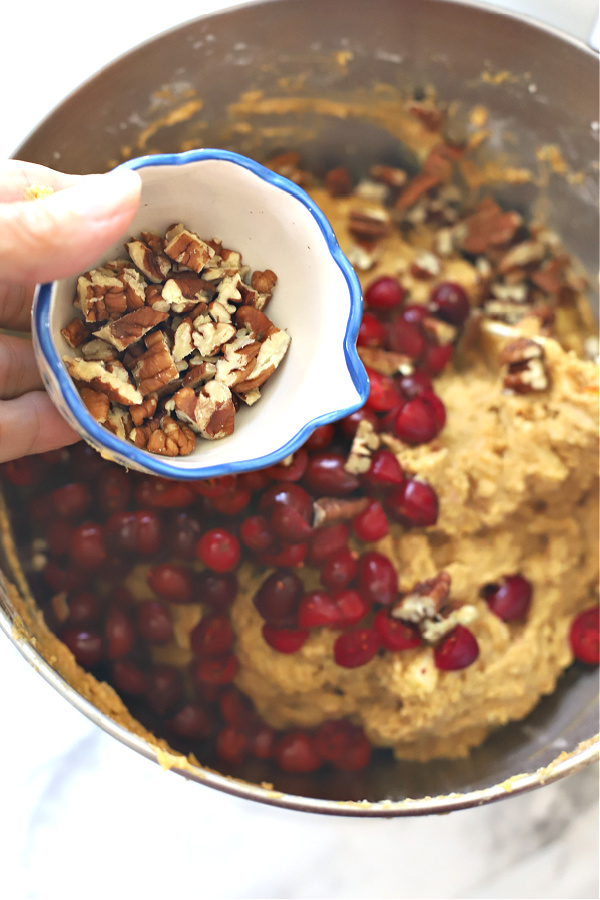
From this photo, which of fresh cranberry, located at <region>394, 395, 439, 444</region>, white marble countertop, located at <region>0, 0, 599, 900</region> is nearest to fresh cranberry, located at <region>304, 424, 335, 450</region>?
fresh cranberry, located at <region>394, 395, 439, 444</region>

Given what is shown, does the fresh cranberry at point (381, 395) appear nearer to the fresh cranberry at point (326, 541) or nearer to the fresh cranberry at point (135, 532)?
the fresh cranberry at point (326, 541)

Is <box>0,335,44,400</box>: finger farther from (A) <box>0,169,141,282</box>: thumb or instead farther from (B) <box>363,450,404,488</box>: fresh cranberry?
(B) <box>363,450,404,488</box>: fresh cranberry

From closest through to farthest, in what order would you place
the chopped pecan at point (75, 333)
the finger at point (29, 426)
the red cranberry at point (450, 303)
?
the chopped pecan at point (75, 333) → the finger at point (29, 426) → the red cranberry at point (450, 303)

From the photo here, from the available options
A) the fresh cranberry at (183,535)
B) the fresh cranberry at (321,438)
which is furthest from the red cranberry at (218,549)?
the fresh cranberry at (321,438)

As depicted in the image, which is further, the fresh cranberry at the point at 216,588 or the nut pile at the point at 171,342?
the fresh cranberry at the point at 216,588

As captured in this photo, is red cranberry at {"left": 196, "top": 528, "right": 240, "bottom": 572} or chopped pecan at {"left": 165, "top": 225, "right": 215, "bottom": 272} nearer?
chopped pecan at {"left": 165, "top": 225, "right": 215, "bottom": 272}

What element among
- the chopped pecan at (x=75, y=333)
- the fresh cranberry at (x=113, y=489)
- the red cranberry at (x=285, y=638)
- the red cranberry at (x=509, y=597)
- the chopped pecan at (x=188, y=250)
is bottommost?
the red cranberry at (x=285, y=638)

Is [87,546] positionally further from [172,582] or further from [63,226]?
[63,226]
